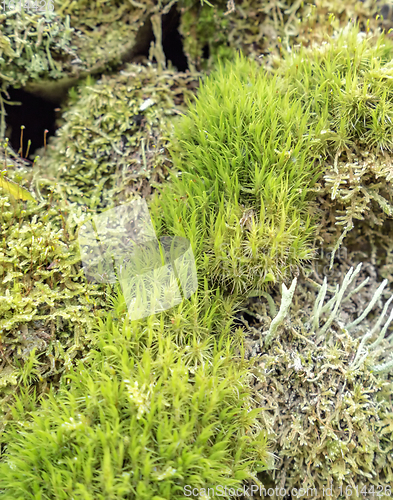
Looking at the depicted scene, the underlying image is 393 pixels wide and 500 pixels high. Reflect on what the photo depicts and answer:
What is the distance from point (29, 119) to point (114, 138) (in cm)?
60

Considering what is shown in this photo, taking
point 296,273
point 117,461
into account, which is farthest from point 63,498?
point 296,273

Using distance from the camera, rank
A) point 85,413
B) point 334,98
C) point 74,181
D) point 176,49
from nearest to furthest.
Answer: point 85,413 → point 334,98 → point 74,181 → point 176,49

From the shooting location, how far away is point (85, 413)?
1.06 meters

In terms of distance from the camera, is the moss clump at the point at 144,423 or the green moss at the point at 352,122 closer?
the moss clump at the point at 144,423

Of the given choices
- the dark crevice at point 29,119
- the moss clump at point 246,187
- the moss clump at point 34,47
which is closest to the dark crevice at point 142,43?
the moss clump at point 34,47

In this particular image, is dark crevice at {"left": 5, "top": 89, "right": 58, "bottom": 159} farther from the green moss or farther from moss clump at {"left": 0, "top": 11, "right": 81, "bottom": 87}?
the green moss

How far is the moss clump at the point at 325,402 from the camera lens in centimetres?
124

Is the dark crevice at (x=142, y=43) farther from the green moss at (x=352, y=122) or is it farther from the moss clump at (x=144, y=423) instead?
the moss clump at (x=144, y=423)

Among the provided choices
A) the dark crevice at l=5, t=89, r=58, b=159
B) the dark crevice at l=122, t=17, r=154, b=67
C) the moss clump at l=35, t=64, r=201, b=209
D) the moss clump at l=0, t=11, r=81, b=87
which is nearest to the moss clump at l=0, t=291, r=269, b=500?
the moss clump at l=35, t=64, r=201, b=209

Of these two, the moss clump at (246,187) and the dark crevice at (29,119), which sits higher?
the dark crevice at (29,119)

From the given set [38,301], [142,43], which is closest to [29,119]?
[142,43]

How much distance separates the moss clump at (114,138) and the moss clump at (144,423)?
69 cm

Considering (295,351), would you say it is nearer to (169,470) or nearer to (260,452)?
(260,452)

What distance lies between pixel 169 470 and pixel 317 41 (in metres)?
2.02
